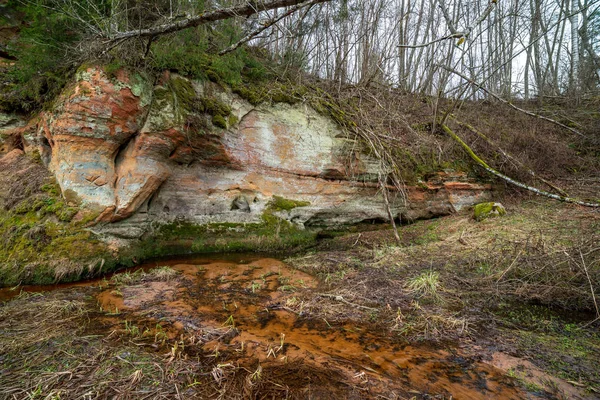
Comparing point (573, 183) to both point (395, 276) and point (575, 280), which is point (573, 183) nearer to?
point (575, 280)

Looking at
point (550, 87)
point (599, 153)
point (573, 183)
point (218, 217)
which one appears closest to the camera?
point (218, 217)

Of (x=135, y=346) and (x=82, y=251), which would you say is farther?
(x=82, y=251)

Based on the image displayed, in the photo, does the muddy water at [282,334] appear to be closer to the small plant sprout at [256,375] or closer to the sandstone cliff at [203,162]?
the small plant sprout at [256,375]

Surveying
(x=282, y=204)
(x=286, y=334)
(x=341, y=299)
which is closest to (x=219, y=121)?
(x=282, y=204)

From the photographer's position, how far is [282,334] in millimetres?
3066

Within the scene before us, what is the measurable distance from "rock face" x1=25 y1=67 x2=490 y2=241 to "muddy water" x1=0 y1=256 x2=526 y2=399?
88.8 inches

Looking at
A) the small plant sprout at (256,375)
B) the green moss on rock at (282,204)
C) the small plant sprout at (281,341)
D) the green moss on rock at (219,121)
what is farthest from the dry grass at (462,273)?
the green moss on rock at (219,121)

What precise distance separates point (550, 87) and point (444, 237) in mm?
13750

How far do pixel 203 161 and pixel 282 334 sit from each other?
5.16 meters

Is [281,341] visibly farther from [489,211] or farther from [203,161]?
[489,211]

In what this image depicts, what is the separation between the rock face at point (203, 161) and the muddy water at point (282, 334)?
88.8 inches

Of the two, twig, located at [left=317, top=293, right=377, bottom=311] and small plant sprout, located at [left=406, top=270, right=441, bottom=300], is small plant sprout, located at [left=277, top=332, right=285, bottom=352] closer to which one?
twig, located at [left=317, top=293, right=377, bottom=311]

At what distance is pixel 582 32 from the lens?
11.9m

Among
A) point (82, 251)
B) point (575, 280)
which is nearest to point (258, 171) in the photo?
point (82, 251)
